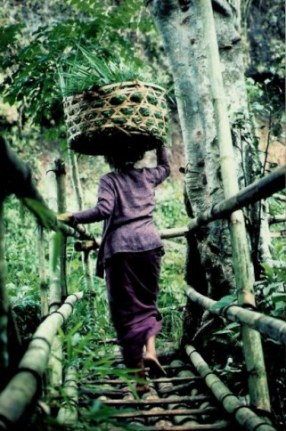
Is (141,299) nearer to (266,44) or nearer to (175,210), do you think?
(175,210)

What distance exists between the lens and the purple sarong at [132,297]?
2723 mm

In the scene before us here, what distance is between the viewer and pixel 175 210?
9.33 metres

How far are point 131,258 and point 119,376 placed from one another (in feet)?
2.64

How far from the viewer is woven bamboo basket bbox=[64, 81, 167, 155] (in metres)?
2.44

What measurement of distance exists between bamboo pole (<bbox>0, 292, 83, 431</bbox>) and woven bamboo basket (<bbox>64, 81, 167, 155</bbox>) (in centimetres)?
118

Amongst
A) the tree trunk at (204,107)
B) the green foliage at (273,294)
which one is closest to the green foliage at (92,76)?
the tree trunk at (204,107)

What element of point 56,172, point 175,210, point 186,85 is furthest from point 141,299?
point 175,210

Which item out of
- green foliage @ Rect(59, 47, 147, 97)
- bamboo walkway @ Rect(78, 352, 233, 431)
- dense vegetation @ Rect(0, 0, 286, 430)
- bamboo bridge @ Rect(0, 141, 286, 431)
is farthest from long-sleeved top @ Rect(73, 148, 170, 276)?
bamboo walkway @ Rect(78, 352, 233, 431)

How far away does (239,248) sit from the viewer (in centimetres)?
212

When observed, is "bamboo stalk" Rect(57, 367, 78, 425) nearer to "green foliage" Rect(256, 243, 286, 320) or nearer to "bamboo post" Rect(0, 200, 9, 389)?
"bamboo post" Rect(0, 200, 9, 389)

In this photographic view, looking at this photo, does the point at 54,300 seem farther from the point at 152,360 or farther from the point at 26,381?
the point at 26,381

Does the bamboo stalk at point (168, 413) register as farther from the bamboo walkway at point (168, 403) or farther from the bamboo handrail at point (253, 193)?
the bamboo handrail at point (253, 193)

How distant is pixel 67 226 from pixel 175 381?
1.06 metres

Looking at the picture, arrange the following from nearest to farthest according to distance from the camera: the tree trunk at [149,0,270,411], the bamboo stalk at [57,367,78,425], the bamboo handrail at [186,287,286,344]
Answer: the bamboo handrail at [186,287,286,344] < the bamboo stalk at [57,367,78,425] < the tree trunk at [149,0,270,411]
